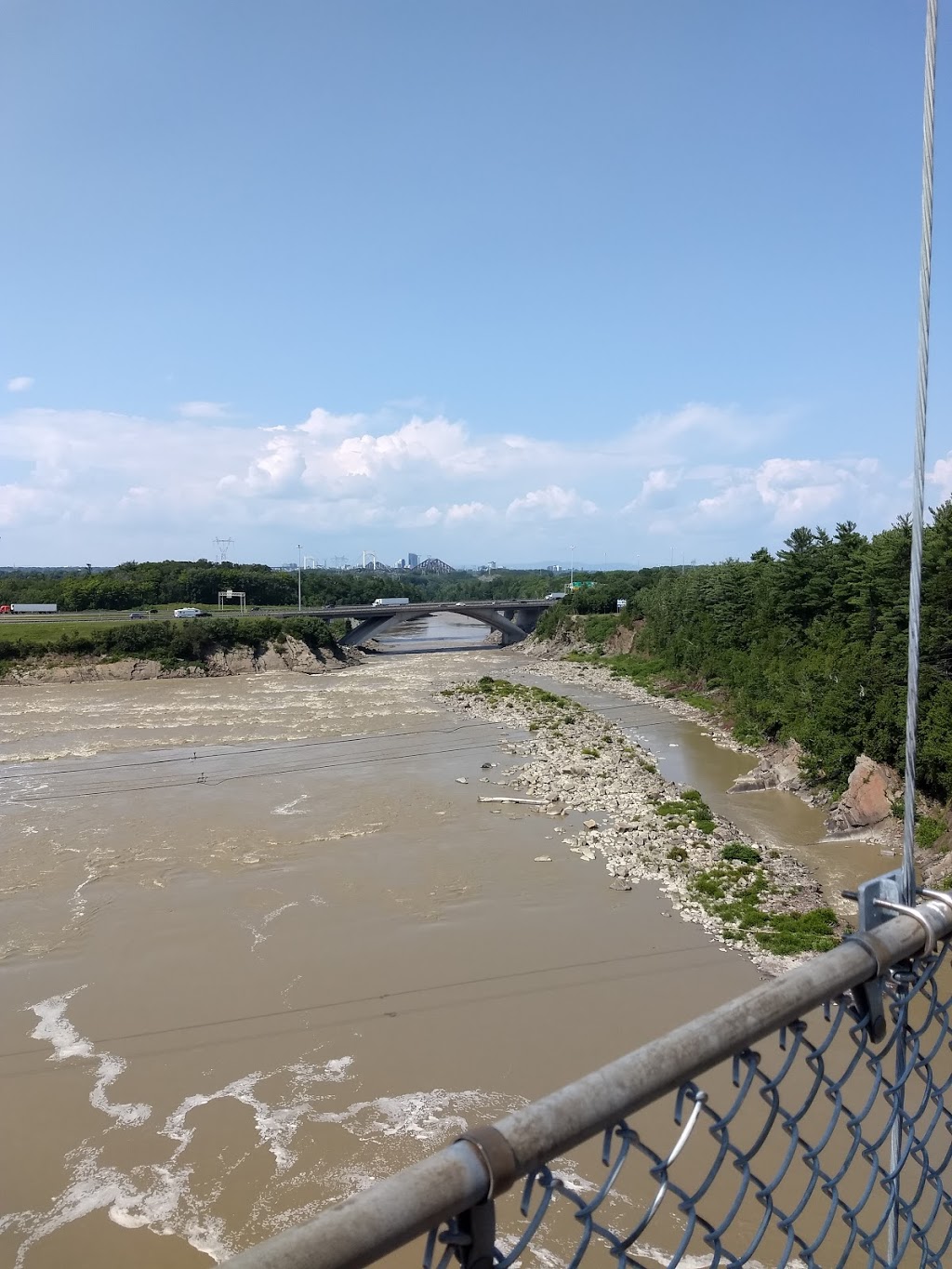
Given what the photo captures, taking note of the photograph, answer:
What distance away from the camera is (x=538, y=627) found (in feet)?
190

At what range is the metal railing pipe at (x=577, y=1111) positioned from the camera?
37.3 inches

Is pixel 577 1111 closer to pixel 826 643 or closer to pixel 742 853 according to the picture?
pixel 742 853

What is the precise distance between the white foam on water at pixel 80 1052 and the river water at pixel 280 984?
3 centimetres

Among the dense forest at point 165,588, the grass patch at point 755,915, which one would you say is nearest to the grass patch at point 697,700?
the grass patch at point 755,915

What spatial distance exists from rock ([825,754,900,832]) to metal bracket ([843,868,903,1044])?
50.2 ft

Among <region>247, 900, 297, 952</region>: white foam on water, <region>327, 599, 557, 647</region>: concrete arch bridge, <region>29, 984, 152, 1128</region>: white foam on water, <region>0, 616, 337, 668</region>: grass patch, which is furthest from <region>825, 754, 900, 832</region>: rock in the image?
<region>327, 599, 557, 647</region>: concrete arch bridge

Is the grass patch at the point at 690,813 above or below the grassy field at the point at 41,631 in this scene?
below

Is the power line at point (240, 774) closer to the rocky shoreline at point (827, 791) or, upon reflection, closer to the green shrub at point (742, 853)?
the rocky shoreline at point (827, 791)

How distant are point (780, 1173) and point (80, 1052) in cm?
961

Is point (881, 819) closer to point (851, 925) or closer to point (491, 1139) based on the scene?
point (851, 925)

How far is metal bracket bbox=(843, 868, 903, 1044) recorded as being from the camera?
1.60m

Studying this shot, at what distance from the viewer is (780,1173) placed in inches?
63.0

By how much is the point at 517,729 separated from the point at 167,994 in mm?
18375

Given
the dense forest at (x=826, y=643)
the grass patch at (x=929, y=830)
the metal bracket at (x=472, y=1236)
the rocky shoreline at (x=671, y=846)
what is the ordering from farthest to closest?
the dense forest at (x=826, y=643)
the grass patch at (x=929, y=830)
the rocky shoreline at (x=671, y=846)
the metal bracket at (x=472, y=1236)
